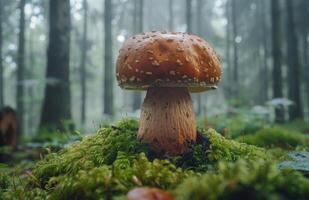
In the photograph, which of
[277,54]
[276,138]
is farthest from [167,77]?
[277,54]

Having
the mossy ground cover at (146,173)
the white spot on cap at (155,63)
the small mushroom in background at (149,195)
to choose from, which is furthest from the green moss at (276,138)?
the small mushroom in background at (149,195)

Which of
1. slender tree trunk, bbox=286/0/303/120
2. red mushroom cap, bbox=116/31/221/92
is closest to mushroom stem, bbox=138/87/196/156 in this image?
red mushroom cap, bbox=116/31/221/92

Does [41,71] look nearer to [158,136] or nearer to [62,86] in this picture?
[62,86]

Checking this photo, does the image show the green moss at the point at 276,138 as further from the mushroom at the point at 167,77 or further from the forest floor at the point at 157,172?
the mushroom at the point at 167,77

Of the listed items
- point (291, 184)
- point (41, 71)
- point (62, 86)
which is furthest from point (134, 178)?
point (41, 71)

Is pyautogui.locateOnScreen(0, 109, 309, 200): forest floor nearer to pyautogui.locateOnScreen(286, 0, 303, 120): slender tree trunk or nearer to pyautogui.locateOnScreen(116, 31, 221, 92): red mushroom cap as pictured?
pyautogui.locateOnScreen(116, 31, 221, 92): red mushroom cap

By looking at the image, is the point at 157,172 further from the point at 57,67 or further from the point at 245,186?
the point at 57,67
